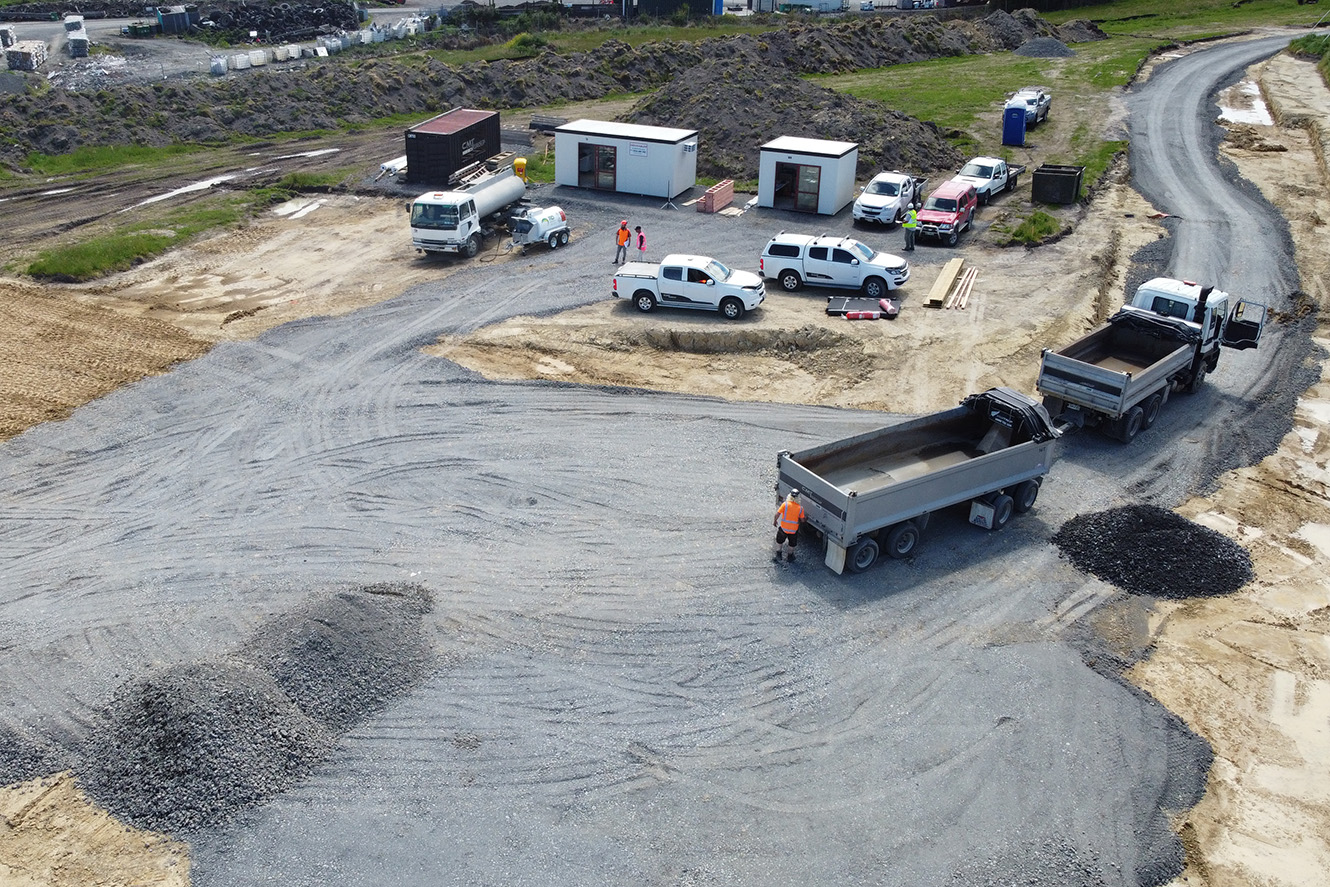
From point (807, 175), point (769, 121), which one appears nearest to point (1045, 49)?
point (769, 121)

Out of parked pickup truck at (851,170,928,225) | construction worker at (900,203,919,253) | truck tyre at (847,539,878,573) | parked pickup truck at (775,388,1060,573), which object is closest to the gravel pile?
parked pickup truck at (851,170,928,225)

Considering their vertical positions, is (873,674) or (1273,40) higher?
(1273,40)

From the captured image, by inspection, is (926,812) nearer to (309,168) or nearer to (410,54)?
(309,168)

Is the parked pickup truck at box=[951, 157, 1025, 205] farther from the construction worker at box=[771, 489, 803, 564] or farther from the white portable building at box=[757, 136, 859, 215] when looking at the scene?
the construction worker at box=[771, 489, 803, 564]

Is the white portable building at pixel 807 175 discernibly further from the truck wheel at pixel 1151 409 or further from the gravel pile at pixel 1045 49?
the gravel pile at pixel 1045 49

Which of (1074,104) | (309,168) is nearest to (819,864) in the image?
(309,168)

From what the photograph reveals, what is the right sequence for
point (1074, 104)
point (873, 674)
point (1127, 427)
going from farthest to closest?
point (1074, 104), point (1127, 427), point (873, 674)
